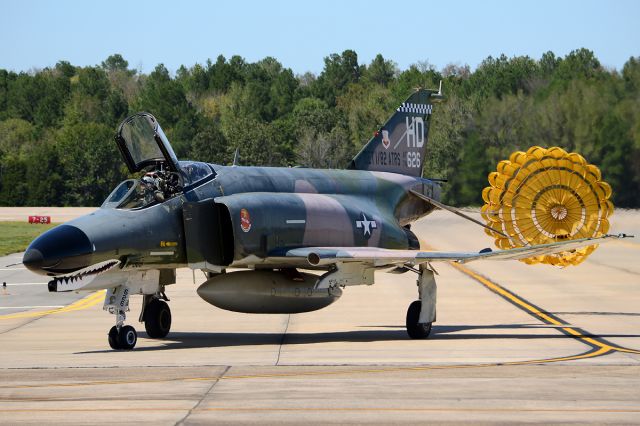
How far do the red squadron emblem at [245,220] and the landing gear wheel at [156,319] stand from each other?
203 centimetres

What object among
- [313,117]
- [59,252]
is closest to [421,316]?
[59,252]

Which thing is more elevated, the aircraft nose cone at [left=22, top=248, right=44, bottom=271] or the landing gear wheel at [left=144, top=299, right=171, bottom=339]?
the aircraft nose cone at [left=22, top=248, right=44, bottom=271]

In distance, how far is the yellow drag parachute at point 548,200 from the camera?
889 inches

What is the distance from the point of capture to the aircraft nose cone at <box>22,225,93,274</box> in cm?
1627

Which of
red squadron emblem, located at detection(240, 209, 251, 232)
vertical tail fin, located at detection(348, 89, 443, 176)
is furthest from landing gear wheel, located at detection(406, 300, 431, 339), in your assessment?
vertical tail fin, located at detection(348, 89, 443, 176)

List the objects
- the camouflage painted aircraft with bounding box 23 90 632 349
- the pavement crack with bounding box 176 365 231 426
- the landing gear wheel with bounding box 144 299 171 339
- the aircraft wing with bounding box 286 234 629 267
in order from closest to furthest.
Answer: the pavement crack with bounding box 176 365 231 426
the camouflage painted aircraft with bounding box 23 90 632 349
the aircraft wing with bounding box 286 234 629 267
the landing gear wheel with bounding box 144 299 171 339

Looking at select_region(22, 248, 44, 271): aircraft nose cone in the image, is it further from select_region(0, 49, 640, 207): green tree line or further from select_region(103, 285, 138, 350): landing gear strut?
select_region(0, 49, 640, 207): green tree line

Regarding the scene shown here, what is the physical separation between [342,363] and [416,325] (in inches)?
156

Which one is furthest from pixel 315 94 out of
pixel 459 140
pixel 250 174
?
pixel 250 174

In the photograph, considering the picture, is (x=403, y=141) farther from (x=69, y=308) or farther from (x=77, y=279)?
(x=77, y=279)

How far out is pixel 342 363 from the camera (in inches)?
619

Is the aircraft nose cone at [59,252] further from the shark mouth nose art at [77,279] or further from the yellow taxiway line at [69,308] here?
the yellow taxiway line at [69,308]

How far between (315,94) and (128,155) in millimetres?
117706

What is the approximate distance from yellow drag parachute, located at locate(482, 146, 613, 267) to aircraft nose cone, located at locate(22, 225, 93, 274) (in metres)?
8.93
